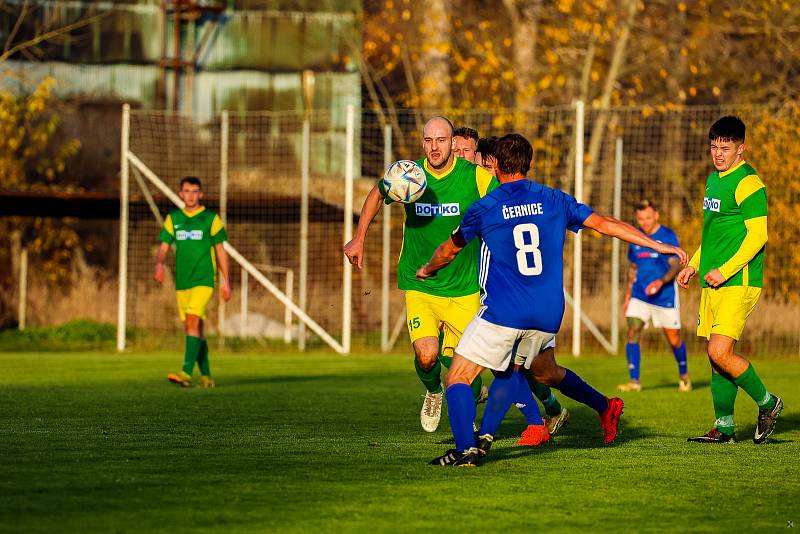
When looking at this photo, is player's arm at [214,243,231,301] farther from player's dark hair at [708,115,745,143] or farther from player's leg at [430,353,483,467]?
player's leg at [430,353,483,467]

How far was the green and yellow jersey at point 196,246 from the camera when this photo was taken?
14.4 meters

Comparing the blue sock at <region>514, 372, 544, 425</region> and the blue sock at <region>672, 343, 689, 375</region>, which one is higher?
the blue sock at <region>514, 372, 544, 425</region>

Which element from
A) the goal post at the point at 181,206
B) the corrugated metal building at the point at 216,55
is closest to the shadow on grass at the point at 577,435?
the goal post at the point at 181,206

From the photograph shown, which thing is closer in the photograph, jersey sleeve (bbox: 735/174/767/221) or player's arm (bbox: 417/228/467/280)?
player's arm (bbox: 417/228/467/280)

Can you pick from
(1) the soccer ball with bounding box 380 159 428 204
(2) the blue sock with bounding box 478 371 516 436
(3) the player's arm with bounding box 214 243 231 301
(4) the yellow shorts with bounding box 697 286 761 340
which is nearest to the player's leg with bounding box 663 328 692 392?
(3) the player's arm with bounding box 214 243 231 301

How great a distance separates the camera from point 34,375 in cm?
1551

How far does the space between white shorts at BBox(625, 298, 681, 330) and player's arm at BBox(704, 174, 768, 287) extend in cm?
598

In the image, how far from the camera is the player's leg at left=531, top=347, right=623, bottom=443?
868 cm

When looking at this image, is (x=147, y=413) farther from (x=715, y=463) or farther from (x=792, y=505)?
(x=792, y=505)

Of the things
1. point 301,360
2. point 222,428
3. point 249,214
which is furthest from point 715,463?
point 249,214

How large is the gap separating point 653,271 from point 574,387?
6639mm

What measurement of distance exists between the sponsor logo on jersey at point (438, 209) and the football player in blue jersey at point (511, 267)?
1351mm

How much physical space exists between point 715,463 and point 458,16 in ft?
79.2

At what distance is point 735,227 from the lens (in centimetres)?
938
